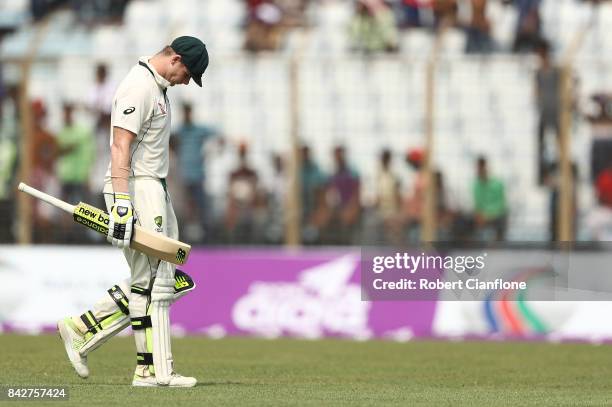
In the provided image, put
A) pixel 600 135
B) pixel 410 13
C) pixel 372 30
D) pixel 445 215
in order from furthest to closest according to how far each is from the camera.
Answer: pixel 410 13
pixel 372 30
pixel 600 135
pixel 445 215

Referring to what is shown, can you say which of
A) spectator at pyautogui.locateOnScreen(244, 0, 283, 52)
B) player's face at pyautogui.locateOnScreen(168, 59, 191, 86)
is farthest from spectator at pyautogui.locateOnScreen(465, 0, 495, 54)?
player's face at pyautogui.locateOnScreen(168, 59, 191, 86)

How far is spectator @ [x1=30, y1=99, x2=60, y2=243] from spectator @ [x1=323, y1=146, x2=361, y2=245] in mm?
3229

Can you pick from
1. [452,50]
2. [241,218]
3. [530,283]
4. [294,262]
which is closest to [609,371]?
[530,283]

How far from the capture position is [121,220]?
8.44 m

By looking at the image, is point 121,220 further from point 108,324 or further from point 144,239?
point 108,324

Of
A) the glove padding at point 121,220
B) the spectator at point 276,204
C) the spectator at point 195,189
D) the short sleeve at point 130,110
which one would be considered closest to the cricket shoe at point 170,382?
the glove padding at point 121,220

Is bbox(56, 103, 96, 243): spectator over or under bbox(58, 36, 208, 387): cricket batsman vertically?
under

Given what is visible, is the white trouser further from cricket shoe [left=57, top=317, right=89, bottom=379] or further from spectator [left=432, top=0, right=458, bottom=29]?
spectator [left=432, top=0, right=458, bottom=29]

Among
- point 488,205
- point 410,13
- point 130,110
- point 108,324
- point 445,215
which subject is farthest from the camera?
point 410,13

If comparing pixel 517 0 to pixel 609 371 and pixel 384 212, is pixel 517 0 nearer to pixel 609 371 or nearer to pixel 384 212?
pixel 384 212

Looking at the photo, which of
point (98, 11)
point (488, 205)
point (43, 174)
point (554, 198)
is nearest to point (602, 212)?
point (554, 198)

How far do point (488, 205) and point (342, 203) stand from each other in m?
1.72
